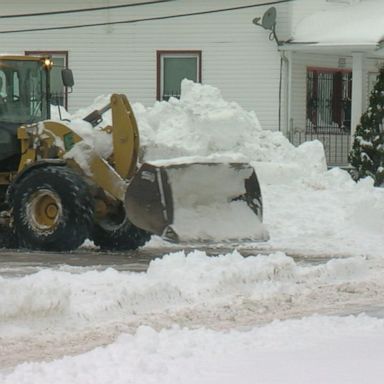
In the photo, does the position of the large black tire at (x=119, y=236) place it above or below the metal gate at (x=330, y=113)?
below

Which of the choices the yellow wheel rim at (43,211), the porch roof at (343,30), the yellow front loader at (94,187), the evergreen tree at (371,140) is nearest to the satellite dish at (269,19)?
the porch roof at (343,30)

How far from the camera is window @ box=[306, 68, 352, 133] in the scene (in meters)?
24.4

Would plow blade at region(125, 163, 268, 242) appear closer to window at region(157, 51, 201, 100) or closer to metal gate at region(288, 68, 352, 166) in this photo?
metal gate at region(288, 68, 352, 166)

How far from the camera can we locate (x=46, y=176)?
1286cm

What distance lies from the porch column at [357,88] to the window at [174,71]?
375 cm

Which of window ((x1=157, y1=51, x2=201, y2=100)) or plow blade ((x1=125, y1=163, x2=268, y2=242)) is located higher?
window ((x1=157, y1=51, x2=201, y2=100))

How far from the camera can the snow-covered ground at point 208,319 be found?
20.3ft

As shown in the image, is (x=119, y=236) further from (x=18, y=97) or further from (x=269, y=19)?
(x=269, y=19)

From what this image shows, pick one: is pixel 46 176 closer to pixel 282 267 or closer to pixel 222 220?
pixel 222 220

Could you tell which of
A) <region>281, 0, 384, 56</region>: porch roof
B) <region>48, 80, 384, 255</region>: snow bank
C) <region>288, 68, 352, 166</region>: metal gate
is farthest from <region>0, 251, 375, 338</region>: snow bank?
<region>288, 68, 352, 166</region>: metal gate

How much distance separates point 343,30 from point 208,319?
1554 cm

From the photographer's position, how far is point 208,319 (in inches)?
336

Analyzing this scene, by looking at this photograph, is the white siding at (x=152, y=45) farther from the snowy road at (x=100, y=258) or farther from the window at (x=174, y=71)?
the snowy road at (x=100, y=258)

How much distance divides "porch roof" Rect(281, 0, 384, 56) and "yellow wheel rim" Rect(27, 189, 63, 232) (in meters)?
11.1
